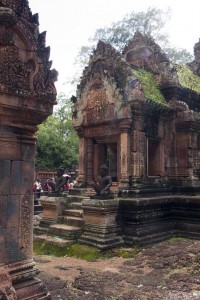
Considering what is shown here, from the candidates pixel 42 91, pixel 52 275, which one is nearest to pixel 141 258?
pixel 52 275

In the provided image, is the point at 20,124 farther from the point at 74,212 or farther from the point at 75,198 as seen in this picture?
the point at 75,198

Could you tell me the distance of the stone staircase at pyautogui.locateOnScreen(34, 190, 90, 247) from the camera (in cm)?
785

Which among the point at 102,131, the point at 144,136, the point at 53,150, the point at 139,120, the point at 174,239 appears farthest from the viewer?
the point at 53,150

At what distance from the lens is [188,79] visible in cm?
1148

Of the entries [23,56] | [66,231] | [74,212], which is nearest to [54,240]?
[66,231]

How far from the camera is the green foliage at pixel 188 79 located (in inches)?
433

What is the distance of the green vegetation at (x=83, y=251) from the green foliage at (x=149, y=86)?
448cm

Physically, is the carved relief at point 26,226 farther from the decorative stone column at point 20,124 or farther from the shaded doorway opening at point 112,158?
the shaded doorway opening at point 112,158

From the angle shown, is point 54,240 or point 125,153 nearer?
point 54,240

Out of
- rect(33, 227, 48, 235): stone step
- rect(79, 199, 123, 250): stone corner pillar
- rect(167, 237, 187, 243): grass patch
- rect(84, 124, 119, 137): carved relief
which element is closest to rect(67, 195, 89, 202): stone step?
rect(33, 227, 48, 235): stone step

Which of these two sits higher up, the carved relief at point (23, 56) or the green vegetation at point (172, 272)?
the carved relief at point (23, 56)

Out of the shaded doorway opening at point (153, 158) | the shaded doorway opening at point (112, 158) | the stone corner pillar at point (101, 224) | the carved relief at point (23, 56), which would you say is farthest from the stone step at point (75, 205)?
the carved relief at point (23, 56)

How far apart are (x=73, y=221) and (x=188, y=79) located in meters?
6.68

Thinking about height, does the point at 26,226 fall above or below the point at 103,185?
below
